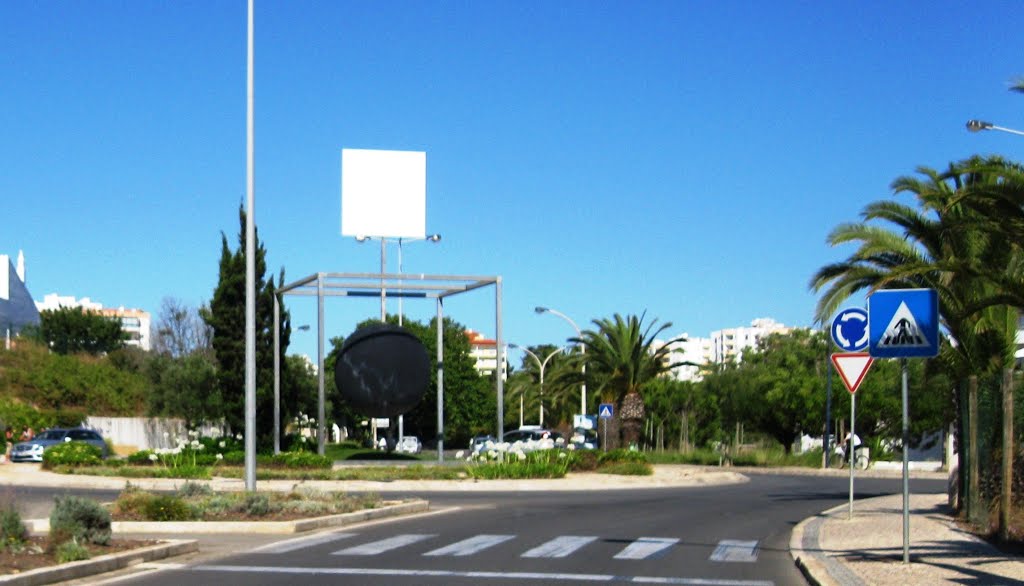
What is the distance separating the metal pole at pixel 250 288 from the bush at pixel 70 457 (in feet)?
55.9

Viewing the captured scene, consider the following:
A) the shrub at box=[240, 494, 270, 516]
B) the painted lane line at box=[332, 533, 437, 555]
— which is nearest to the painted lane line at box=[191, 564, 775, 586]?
the painted lane line at box=[332, 533, 437, 555]

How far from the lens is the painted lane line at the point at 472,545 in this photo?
15663 millimetres

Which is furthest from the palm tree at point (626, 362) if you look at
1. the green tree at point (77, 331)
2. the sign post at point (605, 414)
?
the green tree at point (77, 331)

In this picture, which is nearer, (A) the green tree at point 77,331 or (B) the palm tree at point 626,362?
(B) the palm tree at point 626,362

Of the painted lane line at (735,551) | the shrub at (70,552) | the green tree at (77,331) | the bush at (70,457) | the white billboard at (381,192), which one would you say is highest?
the white billboard at (381,192)

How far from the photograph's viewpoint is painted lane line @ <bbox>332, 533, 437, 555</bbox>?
15508 millimetres

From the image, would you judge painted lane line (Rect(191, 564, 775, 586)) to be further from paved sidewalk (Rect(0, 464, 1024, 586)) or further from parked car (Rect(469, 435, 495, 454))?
parked car (Rect(469, 435, 495, 454))

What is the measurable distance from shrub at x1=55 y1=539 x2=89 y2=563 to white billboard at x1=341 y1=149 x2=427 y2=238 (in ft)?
94.8

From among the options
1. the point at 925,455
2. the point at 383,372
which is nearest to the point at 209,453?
the point at 383,372

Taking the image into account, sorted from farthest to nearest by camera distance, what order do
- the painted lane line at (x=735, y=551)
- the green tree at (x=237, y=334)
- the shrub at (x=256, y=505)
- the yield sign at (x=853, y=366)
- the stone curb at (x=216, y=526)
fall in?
the green tree at (x=237, y=334)
the yield sign at (x=853, y=366)
the shrub at (x=256, y=505)
the stone curb at (x=216, y=526)
the painted lane line at (x=735, y=551)

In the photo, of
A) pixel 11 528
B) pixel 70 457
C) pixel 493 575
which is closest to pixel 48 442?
pixel 70 457

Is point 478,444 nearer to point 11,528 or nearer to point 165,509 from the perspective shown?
point 165,509

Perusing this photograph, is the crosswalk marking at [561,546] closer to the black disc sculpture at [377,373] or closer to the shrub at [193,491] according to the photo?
the shrub at [193,491]

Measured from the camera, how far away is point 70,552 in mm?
13328
